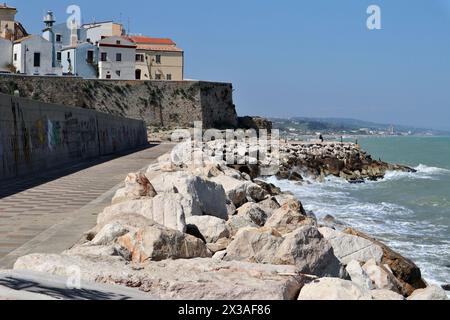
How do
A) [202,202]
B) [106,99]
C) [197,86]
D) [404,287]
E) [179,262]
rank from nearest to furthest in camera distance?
[179,262] < [404,287] < [202,202] < [106,99] < [197,86]

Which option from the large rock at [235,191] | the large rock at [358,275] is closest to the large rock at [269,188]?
the large rock at [235,191]

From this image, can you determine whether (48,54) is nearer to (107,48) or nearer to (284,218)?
(107,48)

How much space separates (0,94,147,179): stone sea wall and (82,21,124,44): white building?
44.3 m

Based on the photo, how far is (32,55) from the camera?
55.6 metres

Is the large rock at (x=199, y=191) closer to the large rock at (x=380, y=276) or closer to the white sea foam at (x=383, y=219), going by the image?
the large rock at (x=380, y=276)

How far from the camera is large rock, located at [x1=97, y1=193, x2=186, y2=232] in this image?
5.95 m

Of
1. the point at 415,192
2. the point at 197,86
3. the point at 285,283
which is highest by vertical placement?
the point at 197,86

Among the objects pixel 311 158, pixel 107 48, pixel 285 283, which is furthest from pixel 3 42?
pixel 285 283

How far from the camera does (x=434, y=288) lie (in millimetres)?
5109

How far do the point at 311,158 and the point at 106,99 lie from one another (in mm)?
24257

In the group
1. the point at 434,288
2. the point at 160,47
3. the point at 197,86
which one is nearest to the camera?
the point at 434,288

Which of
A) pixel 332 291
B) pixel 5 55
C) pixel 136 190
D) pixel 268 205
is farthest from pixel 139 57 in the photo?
pixel 332 291

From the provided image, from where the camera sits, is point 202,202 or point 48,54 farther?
point 48,54

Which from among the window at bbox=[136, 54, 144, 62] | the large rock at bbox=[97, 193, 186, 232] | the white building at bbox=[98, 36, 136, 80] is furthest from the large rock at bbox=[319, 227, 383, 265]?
the window at bbox=[136, 54, 144, 62]
